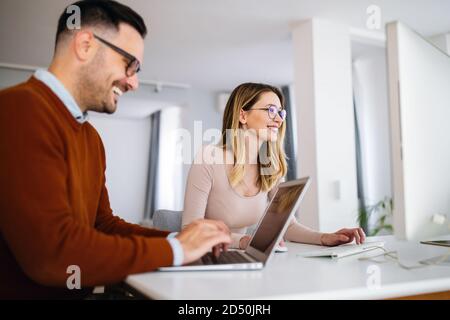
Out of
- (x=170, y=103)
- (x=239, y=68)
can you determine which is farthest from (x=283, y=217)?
(x=170, y=103)

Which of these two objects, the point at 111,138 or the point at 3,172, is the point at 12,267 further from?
the point at 111,138

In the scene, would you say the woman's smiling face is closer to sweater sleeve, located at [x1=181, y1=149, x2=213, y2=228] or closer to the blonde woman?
the blonde woman

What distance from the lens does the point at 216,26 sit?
4.26m

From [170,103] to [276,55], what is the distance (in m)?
2.26

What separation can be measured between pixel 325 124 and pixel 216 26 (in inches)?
59.7

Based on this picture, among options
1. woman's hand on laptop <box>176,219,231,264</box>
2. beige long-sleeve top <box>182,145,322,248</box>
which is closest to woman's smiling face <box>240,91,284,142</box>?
beige long-sleeve top <box>182,145,322,248</box>

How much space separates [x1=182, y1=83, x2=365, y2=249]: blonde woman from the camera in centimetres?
171

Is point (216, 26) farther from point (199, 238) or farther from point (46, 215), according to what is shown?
point (46, 215)

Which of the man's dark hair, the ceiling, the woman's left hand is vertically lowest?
the woman's left hand

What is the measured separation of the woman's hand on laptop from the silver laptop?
0.03 meters

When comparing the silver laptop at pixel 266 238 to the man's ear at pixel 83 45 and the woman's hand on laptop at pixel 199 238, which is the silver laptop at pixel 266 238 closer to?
the woman's hand on laptop at pixel 199 238

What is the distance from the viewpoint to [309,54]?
400 cm

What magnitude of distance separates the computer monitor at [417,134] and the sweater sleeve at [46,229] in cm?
57

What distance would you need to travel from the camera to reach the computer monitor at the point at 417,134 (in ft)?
3.02
